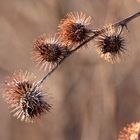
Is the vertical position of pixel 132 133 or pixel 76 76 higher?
pixel 76 76

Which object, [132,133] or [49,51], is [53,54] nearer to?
[49,51]

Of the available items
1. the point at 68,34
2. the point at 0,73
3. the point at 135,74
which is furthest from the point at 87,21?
the point at 0,73

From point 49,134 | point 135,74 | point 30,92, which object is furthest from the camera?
point 49,134

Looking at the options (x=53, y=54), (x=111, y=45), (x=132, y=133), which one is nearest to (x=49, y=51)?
(x=53, y=54)

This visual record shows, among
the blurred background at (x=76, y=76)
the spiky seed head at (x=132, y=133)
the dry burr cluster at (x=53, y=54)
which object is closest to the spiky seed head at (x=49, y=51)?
the dry burr cluster at (x=53, y=54)

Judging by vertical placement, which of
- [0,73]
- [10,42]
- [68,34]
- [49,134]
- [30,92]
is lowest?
[30,92]

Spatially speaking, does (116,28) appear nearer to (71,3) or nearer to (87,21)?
(87,21)

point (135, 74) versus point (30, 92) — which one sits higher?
point (135, 74)
